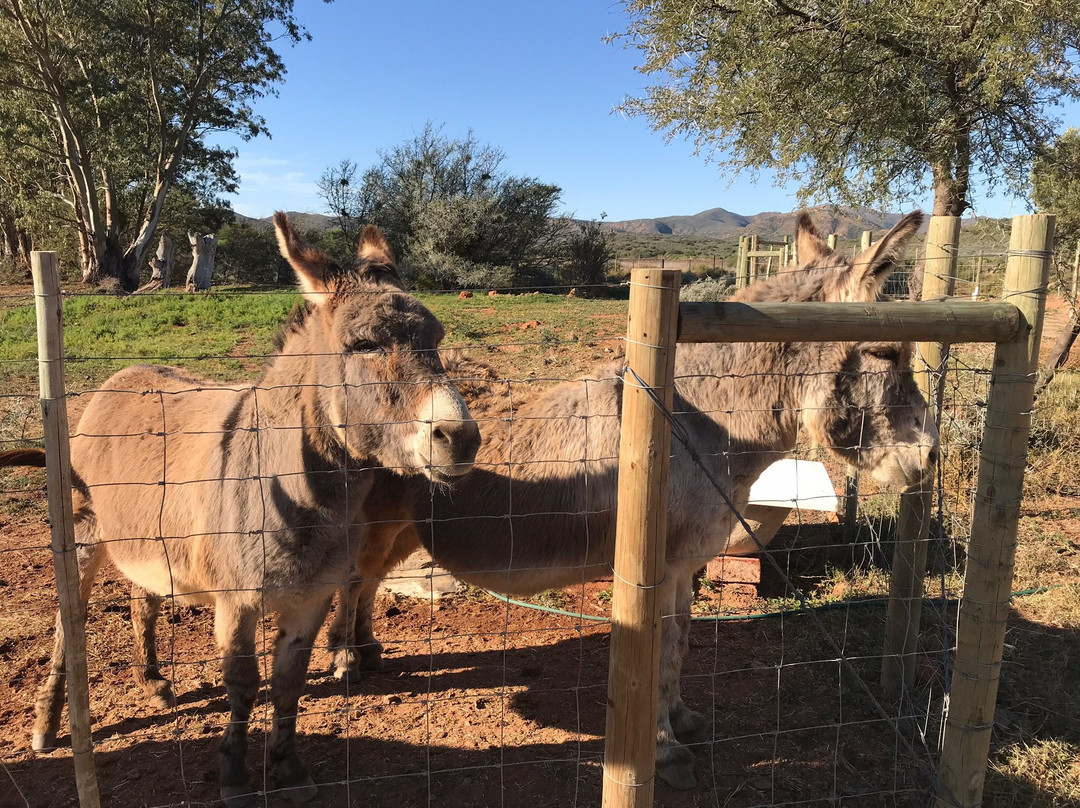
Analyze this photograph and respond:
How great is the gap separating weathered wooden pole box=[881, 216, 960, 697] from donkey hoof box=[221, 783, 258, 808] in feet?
10.4

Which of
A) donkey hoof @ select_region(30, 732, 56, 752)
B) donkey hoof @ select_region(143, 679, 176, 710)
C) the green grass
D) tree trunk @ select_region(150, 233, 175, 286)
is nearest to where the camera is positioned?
donkey hoof @ select_region(30, 732, 56, 752)

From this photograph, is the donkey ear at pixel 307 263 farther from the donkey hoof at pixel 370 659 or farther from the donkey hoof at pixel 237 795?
the donkey hoof at pixel 370 659

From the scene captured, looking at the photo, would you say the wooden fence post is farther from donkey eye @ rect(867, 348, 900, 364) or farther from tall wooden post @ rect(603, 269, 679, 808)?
donkey eye @ rect(867, 348, 900, 364)

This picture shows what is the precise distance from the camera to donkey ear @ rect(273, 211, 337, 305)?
2.93 meters

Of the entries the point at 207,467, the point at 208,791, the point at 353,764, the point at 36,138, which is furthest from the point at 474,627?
the point at 36,138

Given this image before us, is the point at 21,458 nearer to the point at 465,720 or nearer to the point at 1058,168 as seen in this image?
the point at 465,720

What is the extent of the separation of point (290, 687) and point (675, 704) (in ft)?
6.52

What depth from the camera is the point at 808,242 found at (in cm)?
383

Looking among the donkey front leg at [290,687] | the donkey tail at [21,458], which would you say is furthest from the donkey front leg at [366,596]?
the donkey tail at [21,458]

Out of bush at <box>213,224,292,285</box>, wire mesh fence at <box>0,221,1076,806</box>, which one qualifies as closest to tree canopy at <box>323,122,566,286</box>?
bush at <box>213,224,292,285</box>

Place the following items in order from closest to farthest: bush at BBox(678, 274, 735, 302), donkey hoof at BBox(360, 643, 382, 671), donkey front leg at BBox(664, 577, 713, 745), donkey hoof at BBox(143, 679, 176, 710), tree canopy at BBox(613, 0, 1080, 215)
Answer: donkey front leg at BBox(664, 577, 713, 745), donkey hoof at BBox(143, 679, 176, 710), donkey hoof at BBox(360, 643, 382, 671), tree canopy at BBox(613, 0, 1080, 215), bush at BBox(678, 274, 735, 302)

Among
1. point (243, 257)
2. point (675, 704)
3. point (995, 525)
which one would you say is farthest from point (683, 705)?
point (243, 257)

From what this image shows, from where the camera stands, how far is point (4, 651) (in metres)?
4.25

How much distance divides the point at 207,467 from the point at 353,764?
5.37ft
